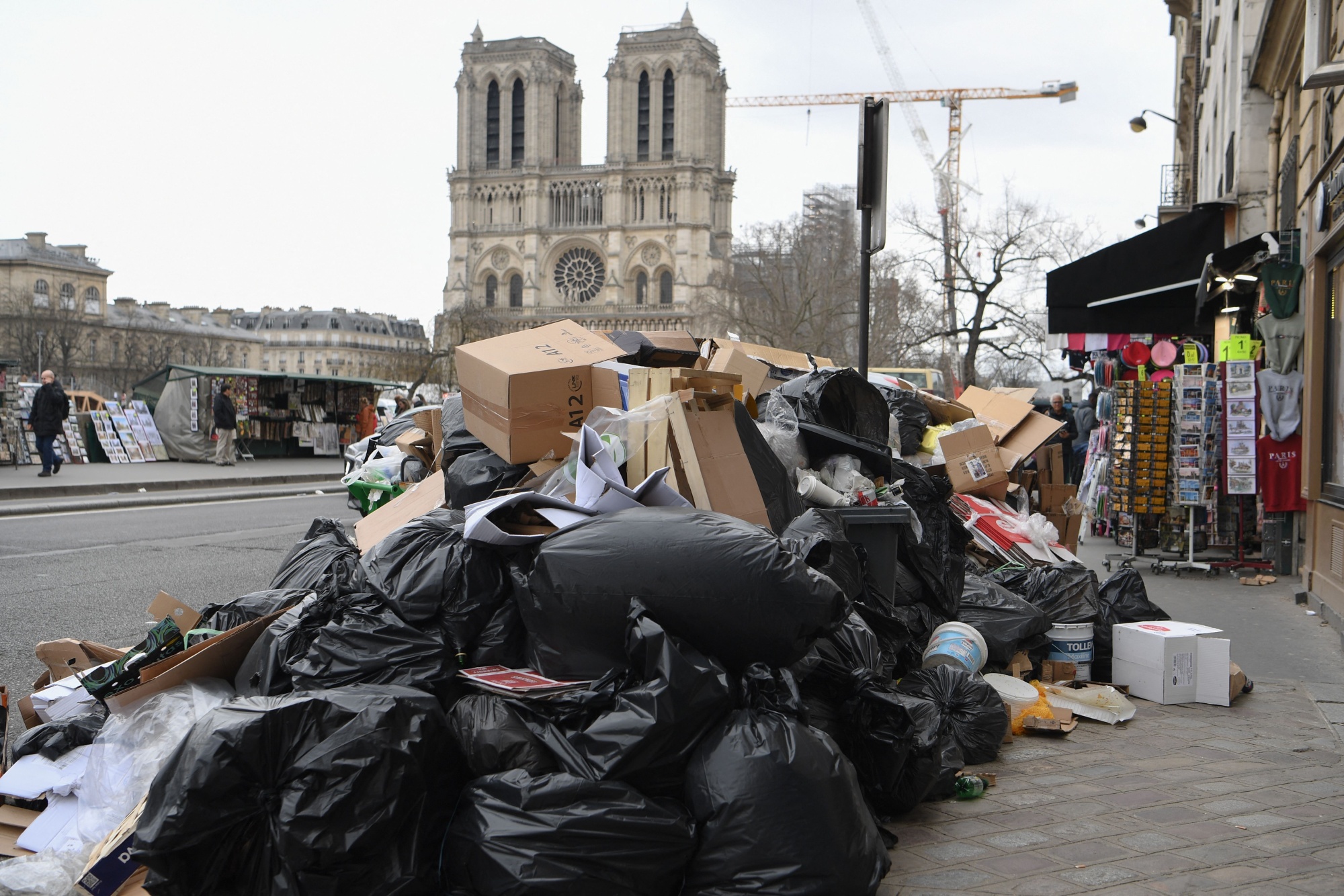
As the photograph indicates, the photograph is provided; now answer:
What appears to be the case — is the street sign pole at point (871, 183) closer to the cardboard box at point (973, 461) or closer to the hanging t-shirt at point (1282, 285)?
→ the cardboard box at point (973, 461)

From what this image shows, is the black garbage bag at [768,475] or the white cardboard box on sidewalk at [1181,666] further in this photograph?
the white cardboard box on sidewalk at [1181,666]

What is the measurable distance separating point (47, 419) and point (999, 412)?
14.8m

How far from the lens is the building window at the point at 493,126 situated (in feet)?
328

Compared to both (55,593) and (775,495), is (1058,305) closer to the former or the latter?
(775,495)

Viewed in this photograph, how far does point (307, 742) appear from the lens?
2611 mm

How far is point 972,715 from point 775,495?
118 centimetres

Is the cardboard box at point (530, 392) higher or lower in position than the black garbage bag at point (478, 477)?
higher

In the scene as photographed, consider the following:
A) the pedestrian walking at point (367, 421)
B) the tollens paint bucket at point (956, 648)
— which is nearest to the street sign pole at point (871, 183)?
the tollens paint bucket at point (956, 648)

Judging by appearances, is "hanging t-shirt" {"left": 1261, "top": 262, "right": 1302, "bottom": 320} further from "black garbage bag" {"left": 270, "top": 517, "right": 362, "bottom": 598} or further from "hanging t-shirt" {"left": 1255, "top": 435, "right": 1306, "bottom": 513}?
"black garbage bag" {"left": 270, "top": 517, "right": 362, "bottom": 598}

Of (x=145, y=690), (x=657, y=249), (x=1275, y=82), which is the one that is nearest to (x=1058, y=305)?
(x=1275, y=82)

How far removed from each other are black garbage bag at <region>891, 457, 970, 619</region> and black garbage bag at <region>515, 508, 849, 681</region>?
6.06 feet

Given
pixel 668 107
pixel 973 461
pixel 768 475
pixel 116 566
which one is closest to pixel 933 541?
pixel 768 475

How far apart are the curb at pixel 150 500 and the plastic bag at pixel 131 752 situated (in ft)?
32.7

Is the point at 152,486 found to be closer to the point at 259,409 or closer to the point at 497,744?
the point at 259,409
